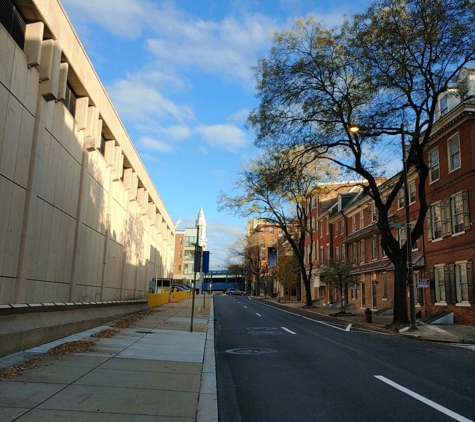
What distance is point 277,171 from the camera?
893 inches

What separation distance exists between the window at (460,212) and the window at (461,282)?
178 cm

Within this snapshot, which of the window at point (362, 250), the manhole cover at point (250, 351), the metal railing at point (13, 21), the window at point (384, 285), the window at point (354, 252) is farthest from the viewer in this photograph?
the window at point (354, 252)

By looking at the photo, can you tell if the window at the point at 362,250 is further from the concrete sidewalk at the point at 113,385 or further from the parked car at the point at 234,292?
the parked car at the point at 234,292

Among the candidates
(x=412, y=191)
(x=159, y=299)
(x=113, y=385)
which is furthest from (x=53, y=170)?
(x=159, y=299)

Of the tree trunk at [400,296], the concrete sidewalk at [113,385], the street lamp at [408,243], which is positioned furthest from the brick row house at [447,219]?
the concrete sidewalk at [113,385]

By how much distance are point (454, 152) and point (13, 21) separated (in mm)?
20433

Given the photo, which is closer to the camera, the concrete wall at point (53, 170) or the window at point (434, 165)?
the concrete wall at point (53, 170)

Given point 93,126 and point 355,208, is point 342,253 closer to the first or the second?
point 355,208

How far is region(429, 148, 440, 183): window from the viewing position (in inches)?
976

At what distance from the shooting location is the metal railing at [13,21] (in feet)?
34.6

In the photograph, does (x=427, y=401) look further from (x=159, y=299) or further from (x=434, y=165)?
(x=159, y=299)

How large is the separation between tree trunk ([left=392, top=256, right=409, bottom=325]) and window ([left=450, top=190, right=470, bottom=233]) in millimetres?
3999

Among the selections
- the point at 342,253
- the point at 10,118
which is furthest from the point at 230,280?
the point at 10,118

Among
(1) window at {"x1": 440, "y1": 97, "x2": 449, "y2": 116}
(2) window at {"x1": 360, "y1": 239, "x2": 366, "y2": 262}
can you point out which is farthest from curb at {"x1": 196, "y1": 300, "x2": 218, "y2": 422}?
(2) window at {"x1": 360, "y1": 239, "x2": 366, "y2": 262}
